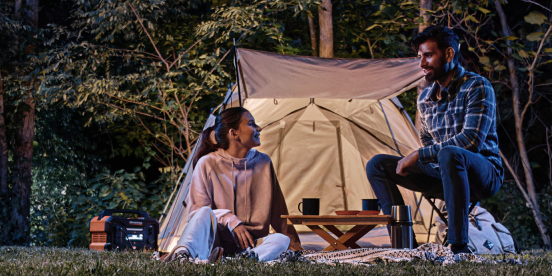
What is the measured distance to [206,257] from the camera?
7.91 feet

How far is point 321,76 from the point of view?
130 inches

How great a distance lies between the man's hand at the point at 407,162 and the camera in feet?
8.82

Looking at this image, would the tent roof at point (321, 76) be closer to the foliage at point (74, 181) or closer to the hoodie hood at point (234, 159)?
the hoodie hood at point (234, 159)

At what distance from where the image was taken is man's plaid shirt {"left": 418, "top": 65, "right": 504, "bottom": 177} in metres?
2.60

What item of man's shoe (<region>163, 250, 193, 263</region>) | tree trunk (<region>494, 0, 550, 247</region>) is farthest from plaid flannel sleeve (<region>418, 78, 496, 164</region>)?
tree trunk (<region>494, 0, 550, 247</region>)

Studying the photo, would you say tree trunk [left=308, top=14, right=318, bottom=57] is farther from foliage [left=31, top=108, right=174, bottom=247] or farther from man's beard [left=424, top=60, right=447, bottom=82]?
man's beard [left=424, top=60, right=447, bottom=82]

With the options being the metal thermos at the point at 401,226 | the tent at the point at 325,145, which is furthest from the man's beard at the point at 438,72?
the tent at the point at 325,145

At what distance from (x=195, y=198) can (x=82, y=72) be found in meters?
3.52

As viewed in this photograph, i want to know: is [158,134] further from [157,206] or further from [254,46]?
[254,46]

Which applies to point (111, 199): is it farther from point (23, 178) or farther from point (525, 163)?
point (525, 163)

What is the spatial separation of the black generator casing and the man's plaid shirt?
2301mm

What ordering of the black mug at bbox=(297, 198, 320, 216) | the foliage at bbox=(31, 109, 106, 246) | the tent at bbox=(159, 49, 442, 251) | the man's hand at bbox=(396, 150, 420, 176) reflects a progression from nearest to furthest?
the man's hand at bbox=(396, 150, 420, 176), the black mug at bbox=(297, 198, 320, 216), the tent at bbox=(159, 49, 442, 251), the foliage at bbox=(31, 109, 106, 246)

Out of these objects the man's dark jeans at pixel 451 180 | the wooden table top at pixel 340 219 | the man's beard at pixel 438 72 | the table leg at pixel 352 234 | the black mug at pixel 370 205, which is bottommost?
the table leg at pixel 352 234

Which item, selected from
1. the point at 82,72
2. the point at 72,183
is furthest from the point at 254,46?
the point at 72,183
